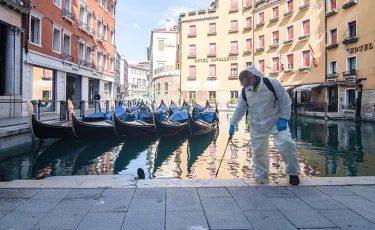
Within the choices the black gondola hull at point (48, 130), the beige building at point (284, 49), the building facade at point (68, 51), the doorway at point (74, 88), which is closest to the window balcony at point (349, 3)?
the beige building at point (284, 49)

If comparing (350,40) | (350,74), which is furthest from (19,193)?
(350,40)

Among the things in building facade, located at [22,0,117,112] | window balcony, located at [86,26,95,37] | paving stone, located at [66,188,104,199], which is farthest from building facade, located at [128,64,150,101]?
paving stone, located at [66,188,104,199]

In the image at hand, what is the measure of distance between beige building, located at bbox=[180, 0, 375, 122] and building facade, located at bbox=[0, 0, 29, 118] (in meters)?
17.5

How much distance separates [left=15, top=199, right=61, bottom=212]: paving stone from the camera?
252 cm

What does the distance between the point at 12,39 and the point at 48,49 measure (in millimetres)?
2792

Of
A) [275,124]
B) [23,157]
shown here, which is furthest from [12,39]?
[275,124]

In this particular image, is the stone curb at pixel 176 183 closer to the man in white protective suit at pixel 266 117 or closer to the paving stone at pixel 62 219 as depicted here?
the man in white protective suit at pixel 266 117

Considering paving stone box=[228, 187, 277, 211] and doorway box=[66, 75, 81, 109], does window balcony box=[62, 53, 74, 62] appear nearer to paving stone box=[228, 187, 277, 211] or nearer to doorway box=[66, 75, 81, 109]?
doorway box=[66, 75, 81, 109]

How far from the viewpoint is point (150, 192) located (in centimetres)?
296

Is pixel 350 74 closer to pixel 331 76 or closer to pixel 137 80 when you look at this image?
pixel 331 76

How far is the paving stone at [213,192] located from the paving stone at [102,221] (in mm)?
844

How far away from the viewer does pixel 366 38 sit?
17.3 m

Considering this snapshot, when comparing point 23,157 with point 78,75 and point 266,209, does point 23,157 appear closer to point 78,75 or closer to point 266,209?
point 266,209

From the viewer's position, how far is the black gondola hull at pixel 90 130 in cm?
964
